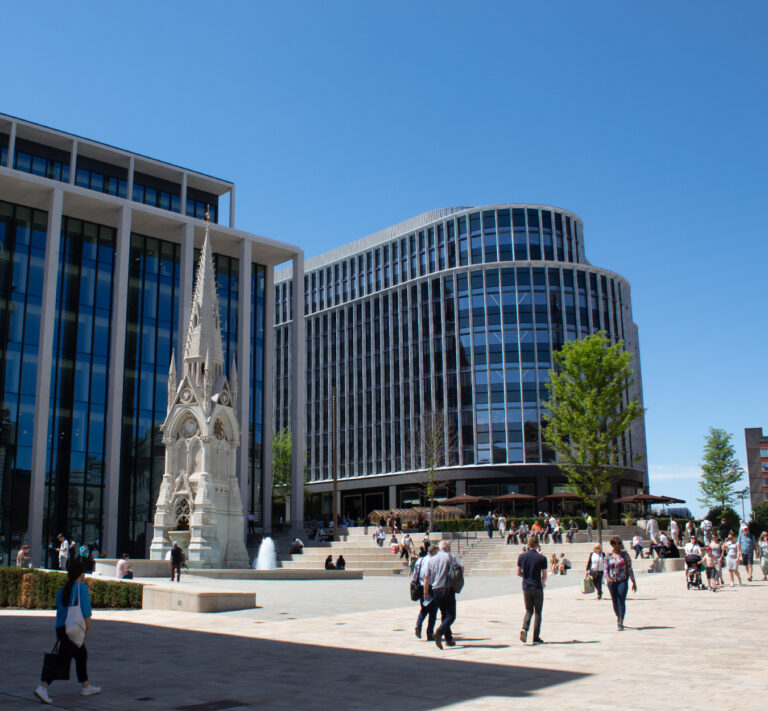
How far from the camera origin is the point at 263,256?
5231 centimetres

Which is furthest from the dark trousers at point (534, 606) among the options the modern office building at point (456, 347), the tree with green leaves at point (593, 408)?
the modern office building at point (456, 347)

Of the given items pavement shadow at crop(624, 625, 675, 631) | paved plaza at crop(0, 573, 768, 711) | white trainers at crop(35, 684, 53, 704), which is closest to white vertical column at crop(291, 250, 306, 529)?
paved plaza at crop(0, 573, 768, 711)

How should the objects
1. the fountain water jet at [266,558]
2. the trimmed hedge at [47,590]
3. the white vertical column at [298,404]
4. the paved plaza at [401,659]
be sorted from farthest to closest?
the white vertical column at [298,404] < the fountain water jet at [266,558] < the trimmed hedge at [47,590] < the paved plaza at [401,659]

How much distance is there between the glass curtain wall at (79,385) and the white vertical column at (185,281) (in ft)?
13.1

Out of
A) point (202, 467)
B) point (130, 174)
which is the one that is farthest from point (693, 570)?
point (130, 174)

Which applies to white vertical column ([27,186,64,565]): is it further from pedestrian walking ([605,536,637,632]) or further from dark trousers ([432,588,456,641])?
pedestrian walking ([605,536,637,632])

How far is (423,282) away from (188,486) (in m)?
52.0

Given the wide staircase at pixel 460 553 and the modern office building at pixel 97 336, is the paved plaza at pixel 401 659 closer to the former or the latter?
the wide staircase at pixel 460 553

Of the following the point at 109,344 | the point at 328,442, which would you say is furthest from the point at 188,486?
the point at 328,442

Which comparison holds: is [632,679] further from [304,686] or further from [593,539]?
[593,539]

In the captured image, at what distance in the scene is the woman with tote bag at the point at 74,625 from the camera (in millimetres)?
8484

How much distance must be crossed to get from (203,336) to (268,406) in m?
16.5

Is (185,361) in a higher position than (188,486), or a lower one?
higher

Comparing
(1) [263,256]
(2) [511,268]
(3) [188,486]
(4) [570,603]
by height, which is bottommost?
(4) [570,603]
